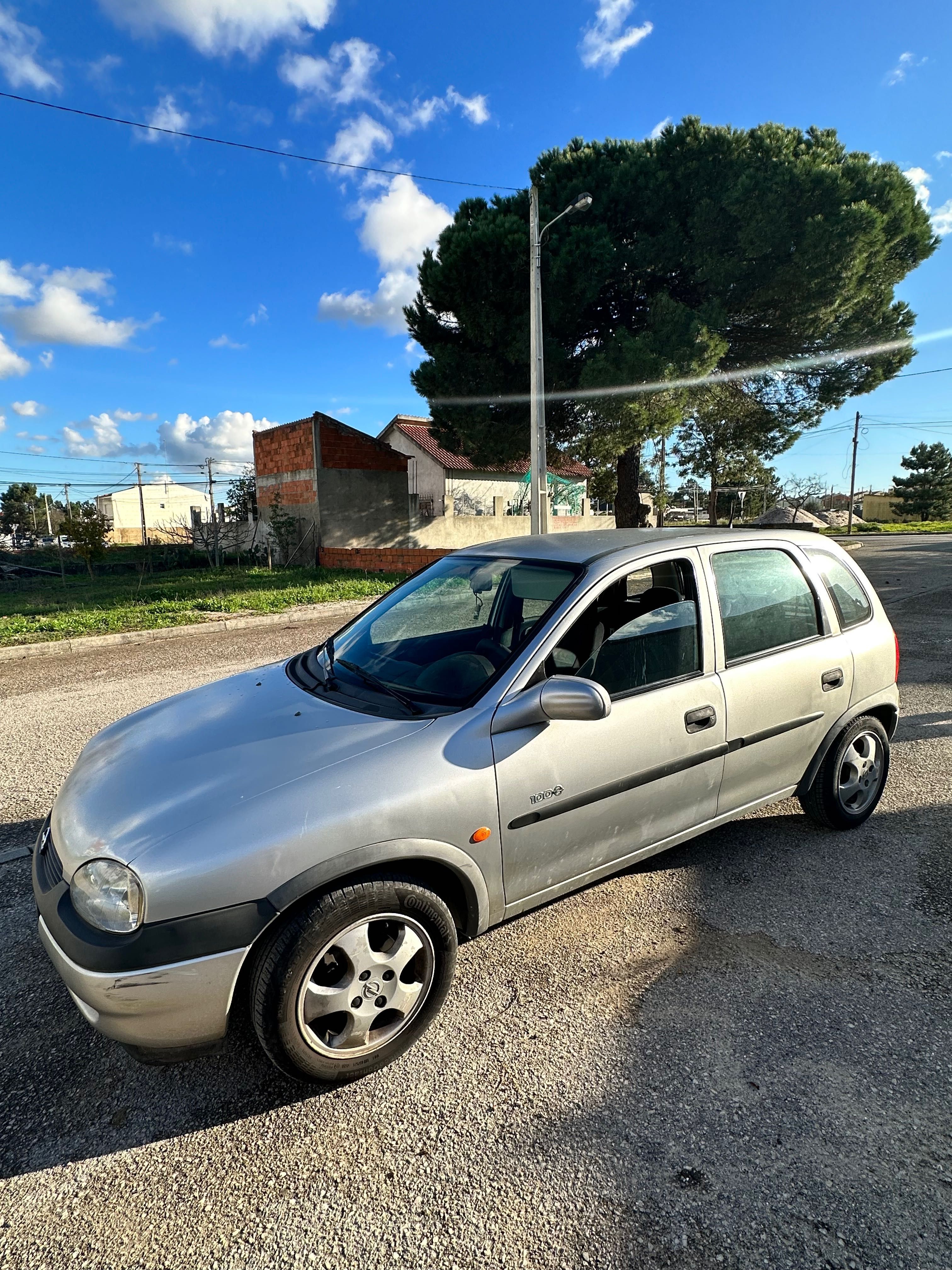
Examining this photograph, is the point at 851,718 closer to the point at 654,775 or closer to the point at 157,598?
the point at 654,775

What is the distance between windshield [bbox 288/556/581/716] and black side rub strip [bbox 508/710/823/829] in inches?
18.2

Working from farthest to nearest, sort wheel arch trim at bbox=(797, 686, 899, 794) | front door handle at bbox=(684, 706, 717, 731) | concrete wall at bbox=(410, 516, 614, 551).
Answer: concrete wall at bbox=(410, 516, 614, 551), wheel arch trim at bbox=(797, 686, 899, 794), front door handle at bbox=(684, 706, 717, 731)

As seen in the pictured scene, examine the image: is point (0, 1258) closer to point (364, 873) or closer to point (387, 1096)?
point (387, 1096)

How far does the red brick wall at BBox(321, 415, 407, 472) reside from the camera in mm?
21656

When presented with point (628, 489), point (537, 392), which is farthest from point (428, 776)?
point (628, 489)

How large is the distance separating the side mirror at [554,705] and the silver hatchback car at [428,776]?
11mm

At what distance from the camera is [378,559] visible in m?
18.9

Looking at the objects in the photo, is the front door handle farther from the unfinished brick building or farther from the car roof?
the unfinished brick building

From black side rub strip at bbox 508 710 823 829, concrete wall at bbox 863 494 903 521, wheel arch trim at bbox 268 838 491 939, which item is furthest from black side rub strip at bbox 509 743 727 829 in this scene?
concrete wall at bbox 863 494 903 521

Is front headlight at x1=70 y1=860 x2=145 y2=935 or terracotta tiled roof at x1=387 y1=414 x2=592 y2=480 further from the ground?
terracotta tiled roof at x1=387 y1=414 x2=592 y2=480

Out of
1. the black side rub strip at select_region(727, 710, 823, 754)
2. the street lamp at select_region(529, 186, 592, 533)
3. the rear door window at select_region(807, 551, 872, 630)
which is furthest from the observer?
the street lamp at select_region(529, 186, 592, 533)

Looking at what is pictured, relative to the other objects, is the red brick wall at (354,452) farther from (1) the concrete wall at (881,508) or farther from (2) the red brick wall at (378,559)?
(1) the concrete wall at (881,508)

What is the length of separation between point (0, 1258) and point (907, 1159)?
2.26 metres

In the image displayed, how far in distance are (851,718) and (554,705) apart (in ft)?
6.73
